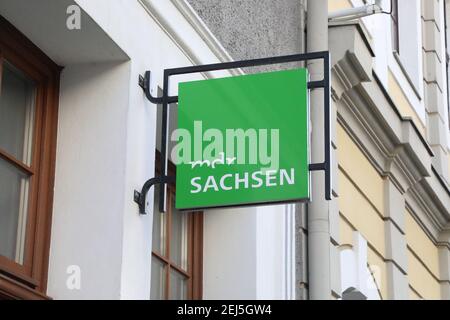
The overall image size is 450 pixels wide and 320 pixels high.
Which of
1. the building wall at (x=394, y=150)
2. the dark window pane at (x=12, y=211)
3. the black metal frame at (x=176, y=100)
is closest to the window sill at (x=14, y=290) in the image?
the dark window pane at (x=12, y=211)

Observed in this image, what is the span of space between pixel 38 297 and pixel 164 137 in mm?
1145

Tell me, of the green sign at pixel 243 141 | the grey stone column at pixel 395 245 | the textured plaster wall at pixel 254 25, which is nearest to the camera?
the green sign at pixel 243 141

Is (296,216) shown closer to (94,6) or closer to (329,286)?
(329,286)

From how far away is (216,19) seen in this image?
299 inches

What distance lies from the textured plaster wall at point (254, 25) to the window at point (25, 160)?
1399 millimetres

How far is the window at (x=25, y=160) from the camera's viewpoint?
18.9ft

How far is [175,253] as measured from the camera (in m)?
7.41

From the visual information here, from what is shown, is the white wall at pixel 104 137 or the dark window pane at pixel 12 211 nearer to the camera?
the dark window pane at pixel 12 211

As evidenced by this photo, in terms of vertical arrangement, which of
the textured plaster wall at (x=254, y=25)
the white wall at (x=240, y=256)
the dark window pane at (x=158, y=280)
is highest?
the textured plaster wall at (x=254, y=25)

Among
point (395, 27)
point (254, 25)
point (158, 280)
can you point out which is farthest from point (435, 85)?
point (158, 280)

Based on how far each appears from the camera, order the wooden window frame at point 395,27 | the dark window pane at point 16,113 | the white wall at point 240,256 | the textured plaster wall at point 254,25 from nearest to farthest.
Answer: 1. the dark window pane at point 16,113
2. the textured plaster wall at point 254,25
3. the white wall at point 240,256
4. the wooden window frame at point 395,27

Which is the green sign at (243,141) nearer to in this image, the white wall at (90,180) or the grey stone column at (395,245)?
the white wall at (90,180)

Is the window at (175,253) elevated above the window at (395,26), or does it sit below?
below

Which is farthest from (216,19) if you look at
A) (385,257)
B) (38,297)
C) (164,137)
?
(385,257)
